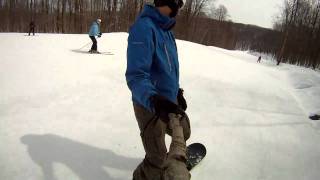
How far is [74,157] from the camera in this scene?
4.27 meters

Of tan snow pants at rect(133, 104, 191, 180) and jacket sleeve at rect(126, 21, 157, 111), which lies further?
tan snow pants at rect(133, 104, 191, 180)

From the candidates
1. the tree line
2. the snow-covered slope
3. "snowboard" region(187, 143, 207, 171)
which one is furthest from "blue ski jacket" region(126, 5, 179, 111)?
the tree line

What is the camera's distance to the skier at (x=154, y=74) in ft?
7.69

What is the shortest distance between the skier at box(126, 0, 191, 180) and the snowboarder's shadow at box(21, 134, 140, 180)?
95cm

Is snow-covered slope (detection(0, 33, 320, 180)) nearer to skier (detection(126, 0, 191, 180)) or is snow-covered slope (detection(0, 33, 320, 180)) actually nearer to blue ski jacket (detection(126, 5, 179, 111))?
skier (detection(126, 0, 191, 180))

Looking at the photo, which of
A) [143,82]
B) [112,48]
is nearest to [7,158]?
[143,82]

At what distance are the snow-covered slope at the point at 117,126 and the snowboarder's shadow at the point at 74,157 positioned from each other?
0.04 ft

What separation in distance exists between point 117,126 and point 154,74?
306cm

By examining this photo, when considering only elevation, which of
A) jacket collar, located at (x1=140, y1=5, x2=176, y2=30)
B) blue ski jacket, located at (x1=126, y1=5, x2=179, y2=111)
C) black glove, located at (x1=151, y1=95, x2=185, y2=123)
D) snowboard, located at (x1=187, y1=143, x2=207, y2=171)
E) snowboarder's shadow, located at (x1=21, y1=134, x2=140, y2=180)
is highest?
jacket collar, located at (x1=140, y1=5, x2=176, y2=30)

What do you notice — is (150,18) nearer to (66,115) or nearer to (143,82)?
(143,82)

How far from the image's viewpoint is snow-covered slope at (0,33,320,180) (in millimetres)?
4168

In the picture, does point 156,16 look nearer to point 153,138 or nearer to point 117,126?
point 153,138

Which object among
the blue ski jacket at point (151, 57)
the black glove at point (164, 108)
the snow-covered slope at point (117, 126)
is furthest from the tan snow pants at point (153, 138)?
the snow-covered slope at point (117, 126)

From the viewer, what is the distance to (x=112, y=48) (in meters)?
16.4
